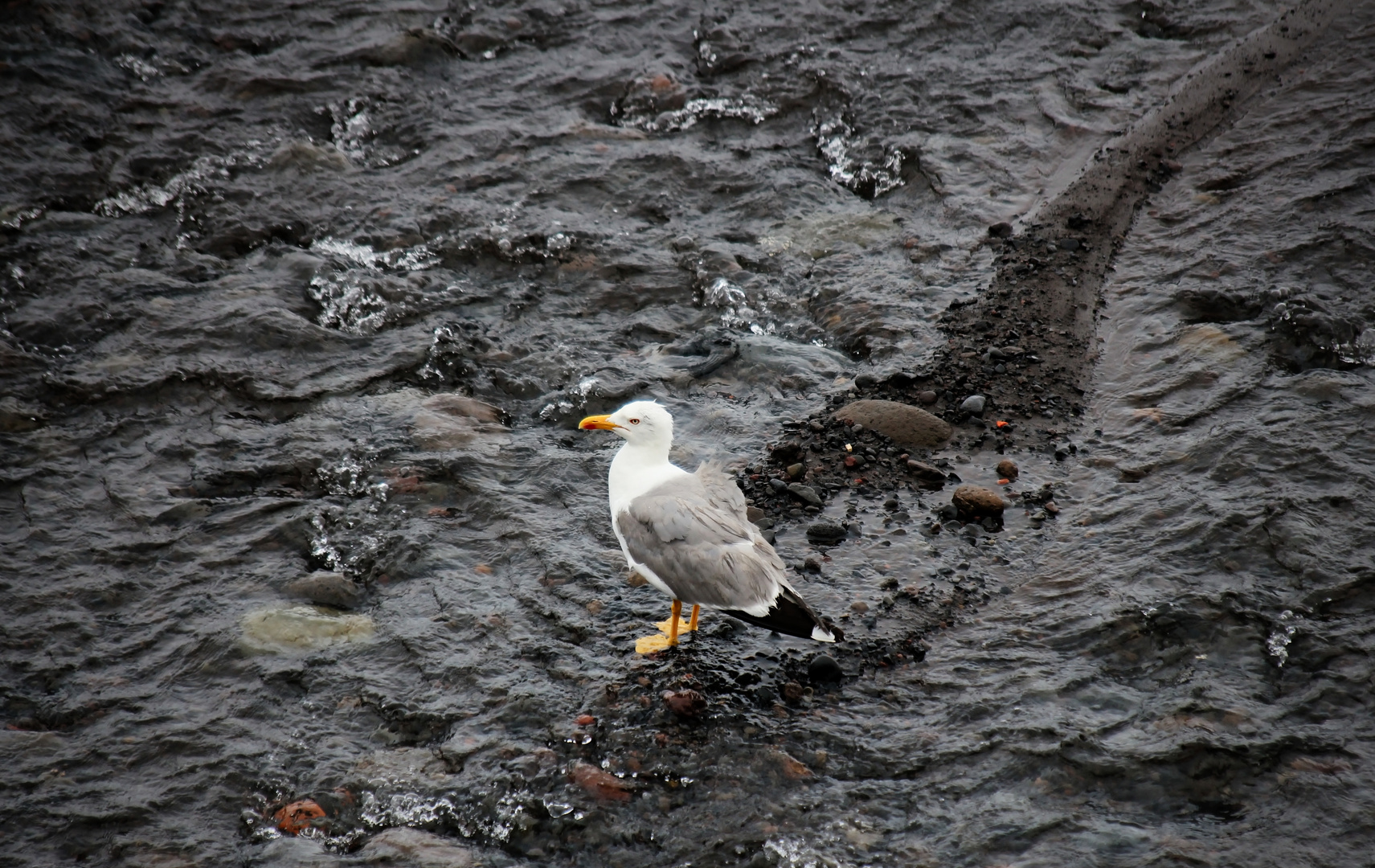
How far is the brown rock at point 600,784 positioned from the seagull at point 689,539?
3.13 ft

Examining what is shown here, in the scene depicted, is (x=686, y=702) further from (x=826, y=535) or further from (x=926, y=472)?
(x=926, y=472)

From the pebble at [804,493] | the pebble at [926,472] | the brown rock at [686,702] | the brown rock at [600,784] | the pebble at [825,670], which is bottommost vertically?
the brown rock at [600,784]

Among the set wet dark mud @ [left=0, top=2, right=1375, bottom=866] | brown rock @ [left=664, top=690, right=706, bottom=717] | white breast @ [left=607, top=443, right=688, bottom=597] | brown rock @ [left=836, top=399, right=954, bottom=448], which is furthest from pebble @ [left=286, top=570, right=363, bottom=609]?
brown rock @ [left=836, top=399, right=954, bottom=448]

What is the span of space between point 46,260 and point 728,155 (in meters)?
6.58

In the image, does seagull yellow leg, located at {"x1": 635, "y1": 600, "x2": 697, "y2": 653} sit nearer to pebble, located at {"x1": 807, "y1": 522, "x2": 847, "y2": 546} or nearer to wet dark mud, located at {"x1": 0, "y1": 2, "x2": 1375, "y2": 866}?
wet dark mud, located at {"x1": 0, "y1": 2, "x2": 1375, "y2": 866}

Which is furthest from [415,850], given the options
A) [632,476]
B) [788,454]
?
[788,454]

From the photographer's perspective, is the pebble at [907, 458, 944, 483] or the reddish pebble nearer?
the reddish pebble

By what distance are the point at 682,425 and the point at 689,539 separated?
228 centimetres

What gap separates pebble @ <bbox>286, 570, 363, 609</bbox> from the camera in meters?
6.36

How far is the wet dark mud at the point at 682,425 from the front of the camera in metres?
5.10

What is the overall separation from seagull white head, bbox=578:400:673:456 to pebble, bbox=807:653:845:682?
1593 mm

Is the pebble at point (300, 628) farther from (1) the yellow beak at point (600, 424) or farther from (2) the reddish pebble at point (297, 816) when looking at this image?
(1) the yellow beak at point (600, 424)

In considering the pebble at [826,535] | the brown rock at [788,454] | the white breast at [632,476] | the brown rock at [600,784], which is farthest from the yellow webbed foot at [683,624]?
the brown rock at [788,454]

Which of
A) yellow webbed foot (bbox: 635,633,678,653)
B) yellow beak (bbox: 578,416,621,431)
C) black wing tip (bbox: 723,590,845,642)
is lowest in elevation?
yellow webbed foot (bbox: 635,633,678,653)
